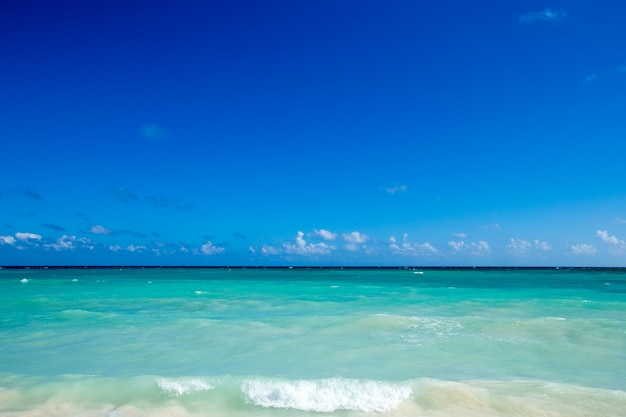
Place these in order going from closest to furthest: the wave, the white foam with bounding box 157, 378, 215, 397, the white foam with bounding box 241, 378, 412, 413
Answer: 1. the wave
2. the white foam with bounding box 241, 378, 412, 413
3. the white foam with bounding box 157, 378, 215, 397

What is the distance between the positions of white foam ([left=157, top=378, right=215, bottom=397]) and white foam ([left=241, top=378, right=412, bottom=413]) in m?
0.73

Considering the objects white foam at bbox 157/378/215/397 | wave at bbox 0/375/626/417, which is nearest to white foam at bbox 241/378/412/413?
wave at bbox 0/375/626/417

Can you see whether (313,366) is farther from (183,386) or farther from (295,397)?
(183,386)

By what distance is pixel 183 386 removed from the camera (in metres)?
7.33

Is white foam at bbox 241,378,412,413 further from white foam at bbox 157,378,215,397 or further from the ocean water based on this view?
white foam at bbox 157,378,215,397

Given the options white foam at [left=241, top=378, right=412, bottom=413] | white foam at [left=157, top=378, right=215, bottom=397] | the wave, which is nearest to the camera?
the wave

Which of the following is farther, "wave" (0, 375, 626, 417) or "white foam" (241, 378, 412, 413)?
"white foam" (241, 378, 412, 413)

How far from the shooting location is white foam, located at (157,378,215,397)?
7.18 meters

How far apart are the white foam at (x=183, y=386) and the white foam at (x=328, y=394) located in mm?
734

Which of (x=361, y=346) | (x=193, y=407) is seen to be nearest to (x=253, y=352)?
(x=361, y=346)

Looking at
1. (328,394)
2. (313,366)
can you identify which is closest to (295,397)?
(328,394)

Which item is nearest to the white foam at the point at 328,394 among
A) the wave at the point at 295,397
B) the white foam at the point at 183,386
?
the wave at the point at 295,397

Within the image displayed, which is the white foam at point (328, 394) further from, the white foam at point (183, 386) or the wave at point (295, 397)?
the white foam at point (183, 386)

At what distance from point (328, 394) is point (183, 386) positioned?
2624 mm
